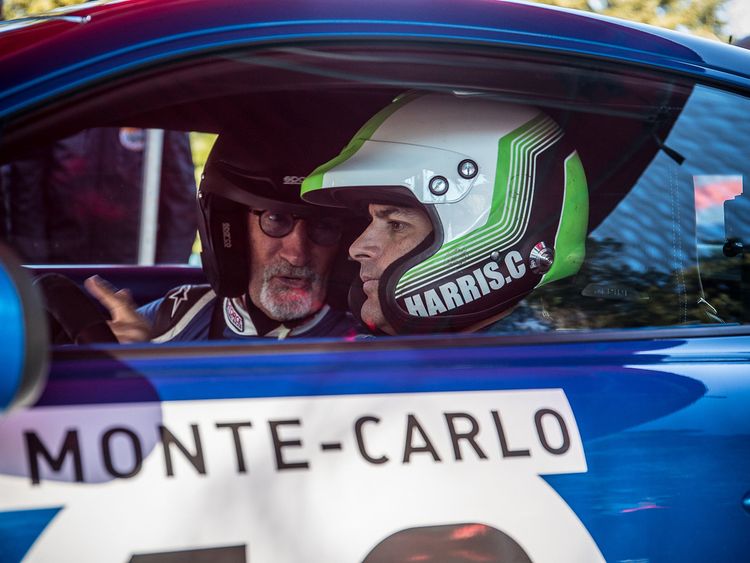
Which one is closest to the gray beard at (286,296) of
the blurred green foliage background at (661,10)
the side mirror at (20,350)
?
the side mirror at (20,350)

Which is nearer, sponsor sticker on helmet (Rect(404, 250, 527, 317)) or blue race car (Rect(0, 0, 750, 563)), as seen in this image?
blue race car (Rect(0, 0, 750, 563))

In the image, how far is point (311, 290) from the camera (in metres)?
2.15

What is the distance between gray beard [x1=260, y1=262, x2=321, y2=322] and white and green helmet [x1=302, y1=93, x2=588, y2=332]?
18.5 inches

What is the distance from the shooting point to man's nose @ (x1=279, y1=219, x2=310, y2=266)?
2.13 m

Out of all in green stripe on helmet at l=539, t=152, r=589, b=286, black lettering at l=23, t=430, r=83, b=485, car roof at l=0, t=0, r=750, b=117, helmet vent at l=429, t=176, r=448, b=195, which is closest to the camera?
black lettering at l=23, t=430, r=83, b=485

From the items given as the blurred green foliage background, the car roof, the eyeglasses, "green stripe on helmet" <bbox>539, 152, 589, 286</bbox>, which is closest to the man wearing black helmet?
the eyeglasses

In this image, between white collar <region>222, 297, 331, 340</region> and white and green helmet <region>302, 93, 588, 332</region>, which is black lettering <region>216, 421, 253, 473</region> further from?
white collar <region>222, 297, 331, 340</region>

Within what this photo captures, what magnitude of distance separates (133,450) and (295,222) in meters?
1.08

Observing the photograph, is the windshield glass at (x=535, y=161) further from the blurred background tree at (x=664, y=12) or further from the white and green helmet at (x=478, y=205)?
the blurred background tree at (x=664, y=12)

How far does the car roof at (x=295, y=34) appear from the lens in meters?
1.21

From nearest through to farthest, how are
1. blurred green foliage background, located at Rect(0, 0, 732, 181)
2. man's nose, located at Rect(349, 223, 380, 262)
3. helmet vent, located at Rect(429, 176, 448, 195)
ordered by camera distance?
1. helmet vent, located at Rect(429, 176, 448, 195)
2. man's nose, located at Rect(349, 223, 380, 262)
3. blurred green foliage background, located at Rect(0, 0, 732, 181)

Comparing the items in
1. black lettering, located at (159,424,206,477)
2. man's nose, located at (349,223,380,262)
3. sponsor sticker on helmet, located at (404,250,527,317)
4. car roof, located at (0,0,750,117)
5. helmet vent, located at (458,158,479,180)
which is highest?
car roof, located at (0,0,750,117)

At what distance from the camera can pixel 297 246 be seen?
7.05 ft

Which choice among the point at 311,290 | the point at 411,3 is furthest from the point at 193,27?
the point at 311,290
